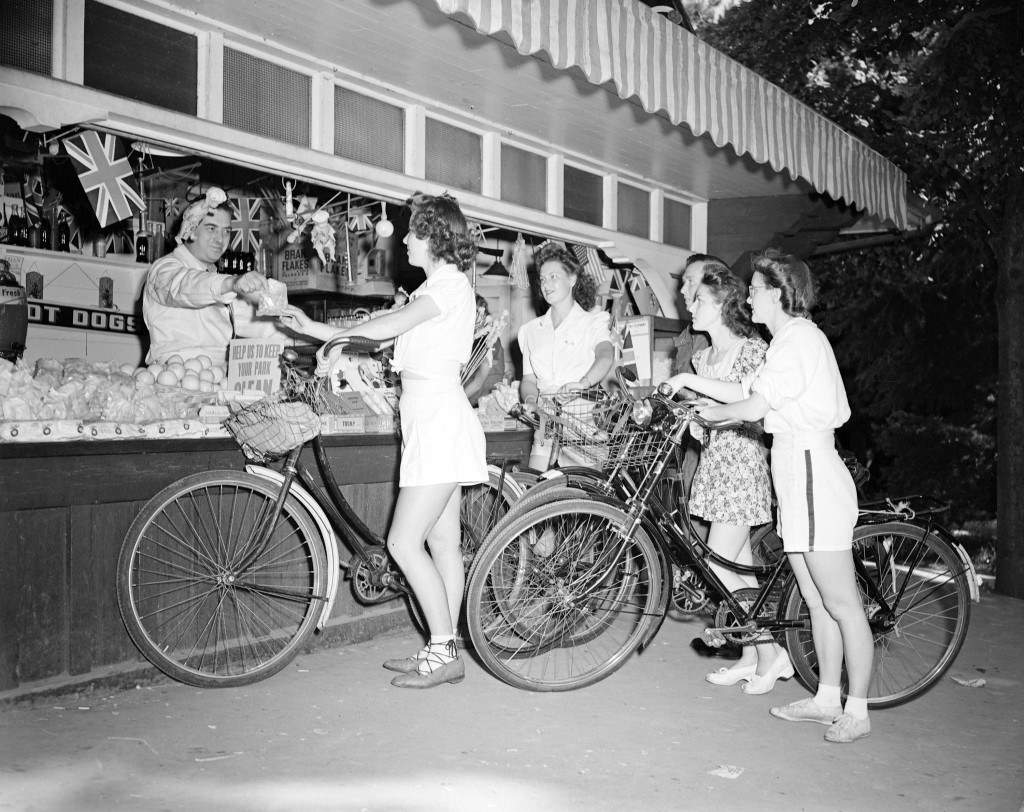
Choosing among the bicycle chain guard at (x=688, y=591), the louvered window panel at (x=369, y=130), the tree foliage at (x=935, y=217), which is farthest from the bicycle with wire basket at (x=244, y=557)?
the tree foliage at (x=935, y=217)

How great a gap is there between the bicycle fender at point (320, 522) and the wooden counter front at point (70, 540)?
1.28 ft

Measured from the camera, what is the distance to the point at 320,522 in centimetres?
419

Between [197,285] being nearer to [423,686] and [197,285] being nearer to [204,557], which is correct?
[204,557]

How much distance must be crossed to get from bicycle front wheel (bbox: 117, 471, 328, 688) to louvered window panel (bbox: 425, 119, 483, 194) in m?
2.34

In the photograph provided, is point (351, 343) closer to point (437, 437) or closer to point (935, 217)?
point (437, 437)

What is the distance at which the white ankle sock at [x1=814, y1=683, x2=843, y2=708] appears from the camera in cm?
395

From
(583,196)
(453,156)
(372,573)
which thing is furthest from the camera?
(583,196)

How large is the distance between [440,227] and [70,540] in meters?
1.89

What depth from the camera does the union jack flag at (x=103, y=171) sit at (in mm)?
4359

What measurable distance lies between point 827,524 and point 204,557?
2.51 meters

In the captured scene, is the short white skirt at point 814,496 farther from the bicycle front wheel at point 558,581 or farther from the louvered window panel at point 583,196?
the louvered window panel at point 583,196

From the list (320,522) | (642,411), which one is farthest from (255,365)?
(642,411)

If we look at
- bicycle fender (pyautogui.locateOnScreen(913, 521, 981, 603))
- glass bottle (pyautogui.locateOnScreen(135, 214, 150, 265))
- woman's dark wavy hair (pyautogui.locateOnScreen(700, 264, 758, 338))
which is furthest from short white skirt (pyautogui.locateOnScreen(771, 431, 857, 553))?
glass bottle (pyautogui.locateOnScreen(135, 214, 150, 265))

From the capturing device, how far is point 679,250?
27.0ft
